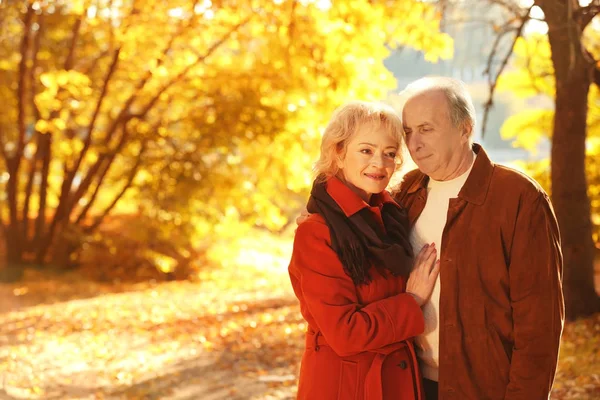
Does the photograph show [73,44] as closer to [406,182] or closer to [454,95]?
[406,182]

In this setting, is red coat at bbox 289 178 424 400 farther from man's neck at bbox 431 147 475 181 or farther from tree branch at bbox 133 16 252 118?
tree branch at bbox 133 16 252 118

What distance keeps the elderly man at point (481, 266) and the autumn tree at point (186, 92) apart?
5.88 meters

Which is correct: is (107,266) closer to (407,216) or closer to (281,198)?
(281,198)

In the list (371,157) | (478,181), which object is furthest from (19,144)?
(478,181)

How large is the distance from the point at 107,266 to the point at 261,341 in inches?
238

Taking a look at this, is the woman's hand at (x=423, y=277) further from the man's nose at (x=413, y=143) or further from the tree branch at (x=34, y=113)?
the tree branch at (x=34, y=113)

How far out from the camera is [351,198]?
2.64 m

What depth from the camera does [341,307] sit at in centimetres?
248

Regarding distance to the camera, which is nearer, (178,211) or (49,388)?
(49,388)

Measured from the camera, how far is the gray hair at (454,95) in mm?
2568

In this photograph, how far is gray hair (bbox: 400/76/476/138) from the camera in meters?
2.57

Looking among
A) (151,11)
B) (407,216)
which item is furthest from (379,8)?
(407,216)

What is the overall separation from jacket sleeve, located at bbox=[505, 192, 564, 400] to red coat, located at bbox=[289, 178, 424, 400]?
0.33 m

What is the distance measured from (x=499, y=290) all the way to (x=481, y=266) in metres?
0.10
